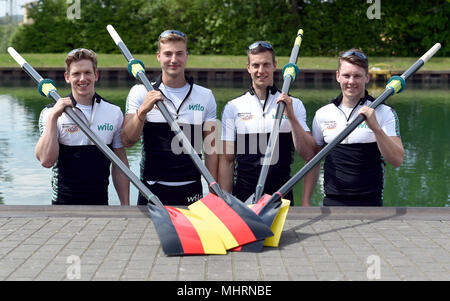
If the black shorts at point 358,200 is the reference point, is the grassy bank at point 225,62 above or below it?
above

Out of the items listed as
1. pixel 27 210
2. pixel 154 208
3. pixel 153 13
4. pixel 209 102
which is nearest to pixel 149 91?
pixel 209 102

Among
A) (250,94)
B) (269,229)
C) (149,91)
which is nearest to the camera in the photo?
(269,229)

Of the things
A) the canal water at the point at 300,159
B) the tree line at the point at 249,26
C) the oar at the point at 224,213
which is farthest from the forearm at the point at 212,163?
the tree line at the point at 249,26

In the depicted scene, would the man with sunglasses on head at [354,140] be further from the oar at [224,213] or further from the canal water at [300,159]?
the canal water at [300,159]

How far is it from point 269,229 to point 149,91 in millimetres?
1556

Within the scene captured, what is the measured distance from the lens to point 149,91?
5047mm

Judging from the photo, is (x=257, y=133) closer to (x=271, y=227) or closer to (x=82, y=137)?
(x=271, y=227)

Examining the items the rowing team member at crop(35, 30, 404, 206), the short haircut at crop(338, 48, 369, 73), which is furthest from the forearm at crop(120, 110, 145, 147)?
the short haircut at crop(338, 48, 369, 73)

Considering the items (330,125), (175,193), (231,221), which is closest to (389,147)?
(330,125)

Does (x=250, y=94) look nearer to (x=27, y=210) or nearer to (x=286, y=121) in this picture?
(x=286, y=121)

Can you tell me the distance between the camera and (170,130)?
5.32 meters

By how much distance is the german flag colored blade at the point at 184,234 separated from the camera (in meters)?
4.22

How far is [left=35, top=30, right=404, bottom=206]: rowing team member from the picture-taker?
512 centimetres

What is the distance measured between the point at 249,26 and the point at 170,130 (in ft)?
109
